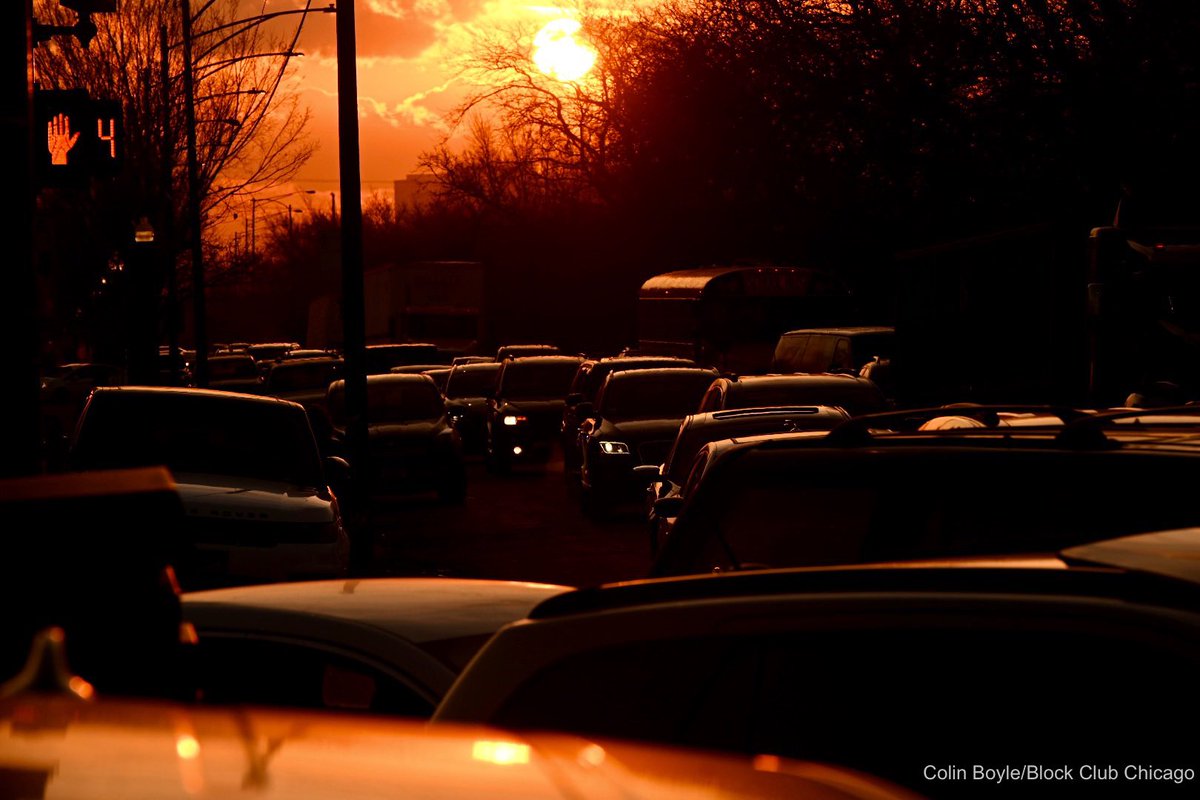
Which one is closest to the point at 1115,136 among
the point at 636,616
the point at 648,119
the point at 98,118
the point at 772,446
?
the point at 98,118

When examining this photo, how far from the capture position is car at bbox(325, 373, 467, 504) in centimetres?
2483

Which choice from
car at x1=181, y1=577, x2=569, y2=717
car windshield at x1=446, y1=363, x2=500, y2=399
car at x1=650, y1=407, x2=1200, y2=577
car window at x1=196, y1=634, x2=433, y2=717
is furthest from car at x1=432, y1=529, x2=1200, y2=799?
car windshield at x1=446, y1=363, x2=500, y2=399

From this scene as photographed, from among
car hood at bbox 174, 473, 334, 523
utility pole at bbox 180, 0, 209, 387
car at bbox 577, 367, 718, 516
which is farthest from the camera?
utility pole at bbox 180, 0, 209, 387

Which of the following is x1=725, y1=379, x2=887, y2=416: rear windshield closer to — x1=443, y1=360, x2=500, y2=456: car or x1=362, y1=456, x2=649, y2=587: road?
x1=362, y1=456, x2=649, y2=587: road

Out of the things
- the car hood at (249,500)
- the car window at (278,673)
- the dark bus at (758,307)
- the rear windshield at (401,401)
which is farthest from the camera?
the dark bus at (758,307)

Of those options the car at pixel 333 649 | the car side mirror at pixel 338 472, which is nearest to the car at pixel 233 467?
the car side mirror at pixel 338 472

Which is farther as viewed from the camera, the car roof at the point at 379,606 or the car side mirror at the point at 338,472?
the car side mirror at the point at 338,472

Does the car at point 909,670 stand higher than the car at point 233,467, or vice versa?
the car at point 909,670

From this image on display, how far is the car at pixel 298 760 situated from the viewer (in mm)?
1341

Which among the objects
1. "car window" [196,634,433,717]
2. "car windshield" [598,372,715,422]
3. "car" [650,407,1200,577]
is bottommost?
"car windshield" [598,372,715,422]

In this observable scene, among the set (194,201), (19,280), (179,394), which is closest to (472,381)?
(194,201)

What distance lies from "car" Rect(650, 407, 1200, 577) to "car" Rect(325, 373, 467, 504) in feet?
63.6

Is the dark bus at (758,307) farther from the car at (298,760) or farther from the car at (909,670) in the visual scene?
the car at (298,760)

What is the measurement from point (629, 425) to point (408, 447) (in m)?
4.49
